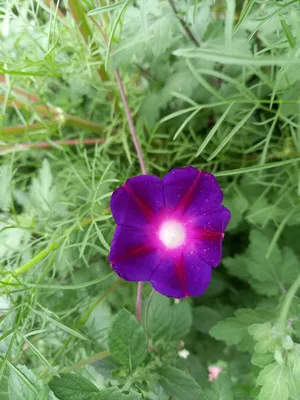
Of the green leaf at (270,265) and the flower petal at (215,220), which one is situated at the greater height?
the flower petal at (215,220)

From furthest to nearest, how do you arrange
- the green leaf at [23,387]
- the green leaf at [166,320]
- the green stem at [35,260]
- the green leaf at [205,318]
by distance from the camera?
the green leaf at [205,318]
the green leaf at [166,320]
the green stem at [35,260]
the green leaf at [23,387]

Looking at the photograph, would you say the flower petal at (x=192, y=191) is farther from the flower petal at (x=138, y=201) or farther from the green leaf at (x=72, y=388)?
the green leaf at (x=72, y=388)

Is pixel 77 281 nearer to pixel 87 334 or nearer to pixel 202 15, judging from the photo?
pixel 87 334

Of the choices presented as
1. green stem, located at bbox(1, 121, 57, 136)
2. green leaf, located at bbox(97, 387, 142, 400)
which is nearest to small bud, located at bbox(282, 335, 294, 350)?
green leaf, located at bbox(97, 387, 142, 400)

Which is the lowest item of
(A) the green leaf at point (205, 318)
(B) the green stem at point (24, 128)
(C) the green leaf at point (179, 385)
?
(A) the green leaf at point (205, 318)

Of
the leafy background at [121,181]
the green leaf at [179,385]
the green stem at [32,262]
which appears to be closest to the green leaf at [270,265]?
the leafy background at [121,181]

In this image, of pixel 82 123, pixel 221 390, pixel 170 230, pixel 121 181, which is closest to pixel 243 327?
pixel 221 390

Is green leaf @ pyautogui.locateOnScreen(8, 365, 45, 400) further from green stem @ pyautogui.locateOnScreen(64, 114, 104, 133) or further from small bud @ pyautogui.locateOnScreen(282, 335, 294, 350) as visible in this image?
green stem @ pyautogui.locateOnScreen(64, 114, 104, 133)

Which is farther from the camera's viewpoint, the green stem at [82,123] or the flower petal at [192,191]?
the green stem at [82,123]

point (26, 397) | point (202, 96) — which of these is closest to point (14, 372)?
point (26, 397)
